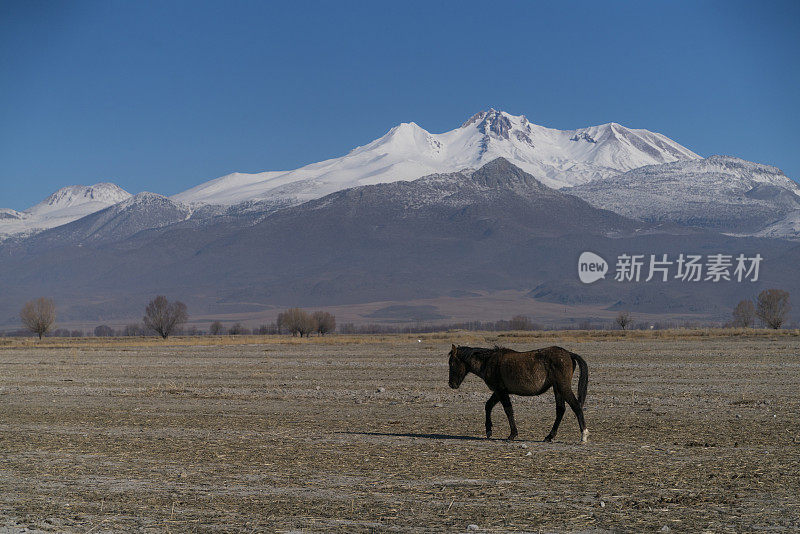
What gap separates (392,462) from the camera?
45.9 ft

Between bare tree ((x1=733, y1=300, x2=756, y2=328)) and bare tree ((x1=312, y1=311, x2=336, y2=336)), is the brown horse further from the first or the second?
bare tree ((x1=733, y1=300, x2=756, y2=328))

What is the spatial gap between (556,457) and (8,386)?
22.7m

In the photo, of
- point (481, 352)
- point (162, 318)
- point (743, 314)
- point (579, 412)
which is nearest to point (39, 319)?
point (162, 318)

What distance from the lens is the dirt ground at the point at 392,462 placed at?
33.7 ft

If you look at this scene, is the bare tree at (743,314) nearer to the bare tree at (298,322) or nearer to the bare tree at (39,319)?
the bare tree at (298,322)

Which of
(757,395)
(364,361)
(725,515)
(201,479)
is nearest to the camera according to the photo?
(725,515)

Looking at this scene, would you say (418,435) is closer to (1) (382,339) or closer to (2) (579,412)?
(2) (579,412)

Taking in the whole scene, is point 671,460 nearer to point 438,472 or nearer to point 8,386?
point 438,472

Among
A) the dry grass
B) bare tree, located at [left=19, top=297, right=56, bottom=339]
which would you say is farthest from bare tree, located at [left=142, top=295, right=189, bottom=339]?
the dry grass

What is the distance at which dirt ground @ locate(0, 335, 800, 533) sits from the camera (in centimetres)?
1026

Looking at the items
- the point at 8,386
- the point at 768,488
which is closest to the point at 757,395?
the point at 768,488

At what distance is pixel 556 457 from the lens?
14266mm

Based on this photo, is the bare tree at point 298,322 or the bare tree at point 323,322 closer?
the bare tree at point 298,322

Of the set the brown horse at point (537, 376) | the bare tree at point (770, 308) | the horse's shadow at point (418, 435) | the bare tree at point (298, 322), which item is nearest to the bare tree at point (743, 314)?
the bare tree at point (770, 308)
